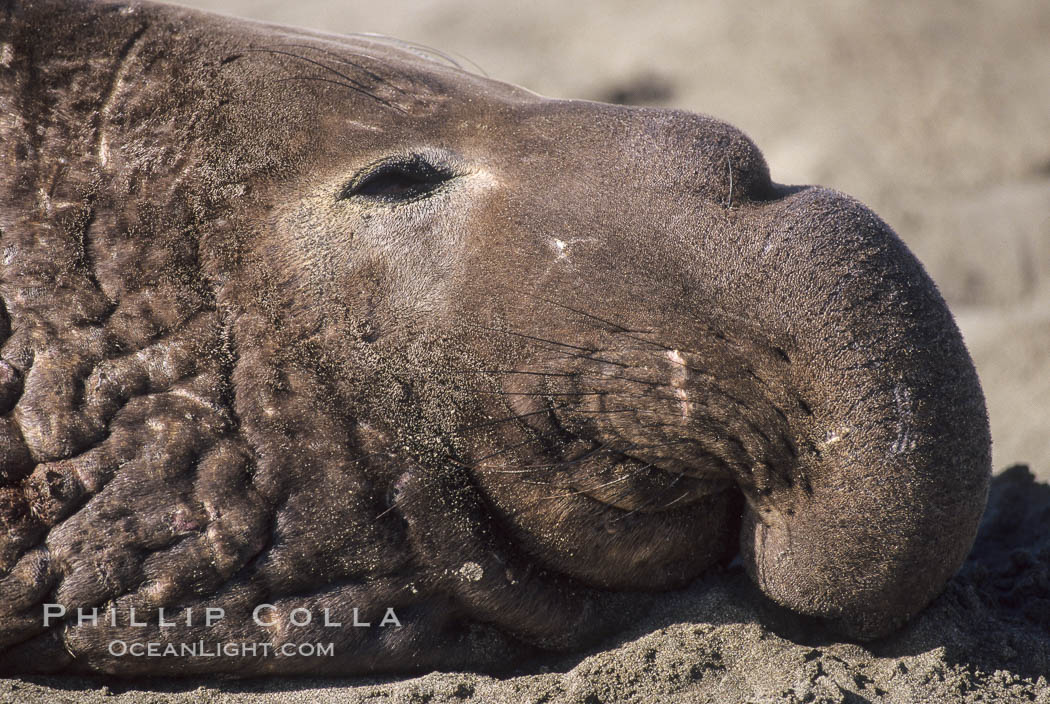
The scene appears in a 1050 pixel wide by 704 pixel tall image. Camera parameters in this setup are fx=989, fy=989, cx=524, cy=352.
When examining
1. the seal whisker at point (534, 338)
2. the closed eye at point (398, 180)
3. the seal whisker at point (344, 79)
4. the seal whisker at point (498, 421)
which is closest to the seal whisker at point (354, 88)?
the seal whisker at point (344, 79)

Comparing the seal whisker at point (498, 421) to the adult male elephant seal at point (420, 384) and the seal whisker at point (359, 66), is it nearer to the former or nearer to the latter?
the adult male elephant seal at point (420, 384)

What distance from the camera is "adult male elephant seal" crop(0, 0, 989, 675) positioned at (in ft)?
6.57

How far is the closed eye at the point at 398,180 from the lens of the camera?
2.23 meters

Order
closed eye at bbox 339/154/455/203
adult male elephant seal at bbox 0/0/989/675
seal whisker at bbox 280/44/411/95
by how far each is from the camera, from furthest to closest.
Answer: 1. seal whisker at bbox 280/44/411/95
2. closed eye at bbox 339/154/455/203
3. adult male elephant seal at bbox 0/0/989/675

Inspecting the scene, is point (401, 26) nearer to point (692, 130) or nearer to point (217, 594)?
point (692, 130)

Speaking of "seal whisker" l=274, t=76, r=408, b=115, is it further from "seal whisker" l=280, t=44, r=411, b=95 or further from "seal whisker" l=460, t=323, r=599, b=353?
"seal whisker" l=460, t=323, r=599, b=353

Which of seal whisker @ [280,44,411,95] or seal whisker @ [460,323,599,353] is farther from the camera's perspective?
seal whisker @ [280,44,411,95]

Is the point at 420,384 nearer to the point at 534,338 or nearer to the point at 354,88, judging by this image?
the point at 534,338

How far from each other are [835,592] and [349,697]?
1.06m

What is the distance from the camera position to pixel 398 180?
2.26 m

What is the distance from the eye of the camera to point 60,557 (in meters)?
1.99

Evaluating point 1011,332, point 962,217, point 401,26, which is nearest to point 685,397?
point 1011,332

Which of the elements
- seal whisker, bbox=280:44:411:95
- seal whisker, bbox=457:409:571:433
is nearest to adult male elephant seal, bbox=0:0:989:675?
seal whisker, bbox=457:409:571:433

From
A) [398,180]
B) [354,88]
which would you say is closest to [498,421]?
[398,180]
